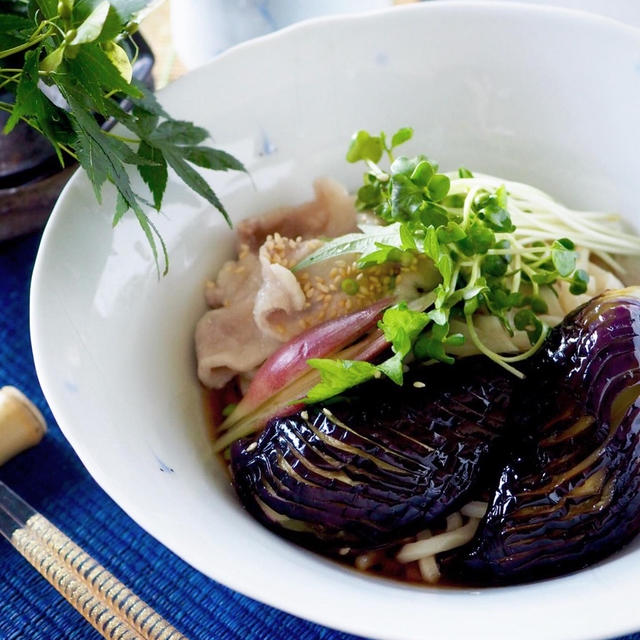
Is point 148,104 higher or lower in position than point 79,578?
higher

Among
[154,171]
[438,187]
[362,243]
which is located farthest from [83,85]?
[438,187]

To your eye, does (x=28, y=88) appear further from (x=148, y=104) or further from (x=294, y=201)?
(x=294, y=201)

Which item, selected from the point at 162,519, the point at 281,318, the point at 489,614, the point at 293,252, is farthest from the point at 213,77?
the point at 489,614

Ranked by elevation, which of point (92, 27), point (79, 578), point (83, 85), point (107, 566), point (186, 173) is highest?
point (92, 27)

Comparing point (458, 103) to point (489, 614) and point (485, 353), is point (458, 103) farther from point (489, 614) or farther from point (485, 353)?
point (489, 614)

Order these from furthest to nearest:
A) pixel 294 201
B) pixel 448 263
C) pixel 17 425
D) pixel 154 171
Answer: pixel 294 201
pixel 17 425
pixel 154 171
pixel 448 263

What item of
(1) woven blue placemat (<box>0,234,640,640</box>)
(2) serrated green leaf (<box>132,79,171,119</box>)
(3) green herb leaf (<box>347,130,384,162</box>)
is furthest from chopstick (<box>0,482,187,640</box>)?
(3) green herb leaf (<box>347,130,384,162</box>)

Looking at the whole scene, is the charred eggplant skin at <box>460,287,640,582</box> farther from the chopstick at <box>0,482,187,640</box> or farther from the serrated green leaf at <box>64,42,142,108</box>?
the serrated green leaf at <box>64,42,142,108</box>
